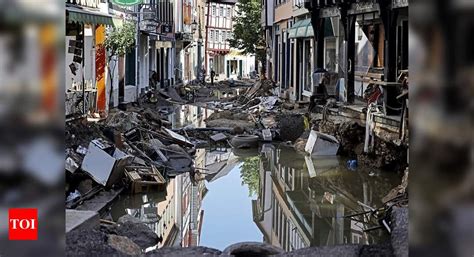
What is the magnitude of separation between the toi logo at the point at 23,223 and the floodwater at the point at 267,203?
4900mm

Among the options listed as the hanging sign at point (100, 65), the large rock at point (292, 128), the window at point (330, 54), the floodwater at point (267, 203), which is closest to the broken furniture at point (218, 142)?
the large rock at point (292, 128)

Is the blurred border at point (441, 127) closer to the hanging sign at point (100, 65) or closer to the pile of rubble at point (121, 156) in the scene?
the pile of rubble at point (121, 156)

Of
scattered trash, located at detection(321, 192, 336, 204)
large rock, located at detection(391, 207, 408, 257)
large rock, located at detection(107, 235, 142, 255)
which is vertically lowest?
scattered trash, located at detection(321, 192, 336, 204)

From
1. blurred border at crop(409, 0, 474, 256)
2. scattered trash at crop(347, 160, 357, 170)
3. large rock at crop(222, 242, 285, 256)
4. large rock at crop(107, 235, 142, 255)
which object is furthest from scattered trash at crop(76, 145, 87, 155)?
blurred border at crop(409, 0, 474, 256)

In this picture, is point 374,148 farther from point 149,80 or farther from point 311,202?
point 149,80

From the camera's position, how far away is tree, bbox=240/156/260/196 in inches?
612

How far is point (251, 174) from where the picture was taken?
56.5ft

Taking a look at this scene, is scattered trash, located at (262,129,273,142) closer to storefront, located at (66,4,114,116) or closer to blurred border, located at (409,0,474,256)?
storefront, located at (66,4,114,116)

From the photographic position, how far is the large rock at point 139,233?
945 cm

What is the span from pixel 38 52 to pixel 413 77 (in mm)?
1989

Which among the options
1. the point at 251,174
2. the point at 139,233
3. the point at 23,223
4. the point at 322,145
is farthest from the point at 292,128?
the point at 23,223

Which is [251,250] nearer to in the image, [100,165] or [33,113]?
[33,113]

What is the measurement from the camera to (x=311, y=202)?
13.1m

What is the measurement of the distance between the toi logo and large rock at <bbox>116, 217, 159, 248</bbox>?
17.2ft
